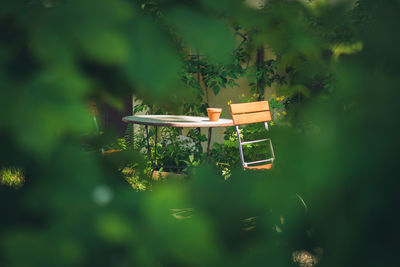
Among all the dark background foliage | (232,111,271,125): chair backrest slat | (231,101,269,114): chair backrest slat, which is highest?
(231,101,269,114): chair backrest slat

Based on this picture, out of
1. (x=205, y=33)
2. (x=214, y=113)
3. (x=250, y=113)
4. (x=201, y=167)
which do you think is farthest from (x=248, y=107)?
(x=205, y=33)

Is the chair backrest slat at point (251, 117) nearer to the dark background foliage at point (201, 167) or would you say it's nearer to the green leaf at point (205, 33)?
the dark background foliage at point (201, 167)

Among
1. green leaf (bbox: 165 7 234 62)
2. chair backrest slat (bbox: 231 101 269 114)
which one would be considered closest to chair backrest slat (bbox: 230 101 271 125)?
chair backrest slat (bbox: 231 101 269 114)

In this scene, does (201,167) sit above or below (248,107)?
below

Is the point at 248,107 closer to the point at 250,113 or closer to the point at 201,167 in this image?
the point at 250,113

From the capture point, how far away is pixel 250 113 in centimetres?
421

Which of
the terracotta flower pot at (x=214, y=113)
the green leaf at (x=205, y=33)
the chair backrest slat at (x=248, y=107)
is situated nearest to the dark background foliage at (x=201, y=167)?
the green leaf at (x=205, y=33)

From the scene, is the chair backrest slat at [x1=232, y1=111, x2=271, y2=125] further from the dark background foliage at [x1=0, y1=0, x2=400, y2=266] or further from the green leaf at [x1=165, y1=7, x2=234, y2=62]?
the green leaf at [x1=165, y1=7, x2=234, y2=62]

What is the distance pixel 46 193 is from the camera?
0.36m

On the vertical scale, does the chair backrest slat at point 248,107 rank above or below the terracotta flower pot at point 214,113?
above

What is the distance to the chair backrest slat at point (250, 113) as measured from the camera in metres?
4.10

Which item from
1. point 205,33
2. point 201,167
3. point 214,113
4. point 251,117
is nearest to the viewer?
point 205,33

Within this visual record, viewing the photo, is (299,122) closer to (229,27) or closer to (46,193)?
(229,27)

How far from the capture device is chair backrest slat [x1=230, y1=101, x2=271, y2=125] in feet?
13.5
